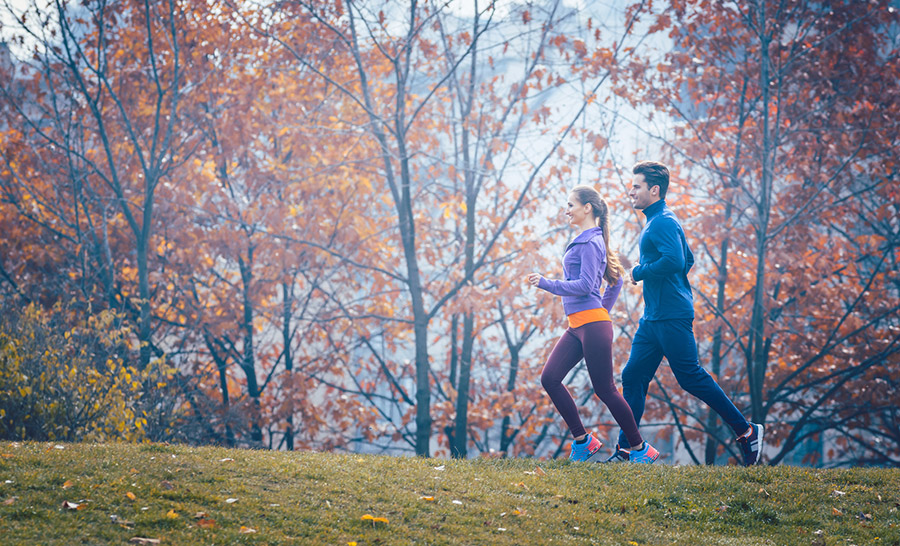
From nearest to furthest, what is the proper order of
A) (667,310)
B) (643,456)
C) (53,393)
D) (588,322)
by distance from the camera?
(667,310) < (588,322) < (643,456) < (53,393)

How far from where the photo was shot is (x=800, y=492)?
500 centimetres

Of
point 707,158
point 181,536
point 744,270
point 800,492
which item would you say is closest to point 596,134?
point 707,158

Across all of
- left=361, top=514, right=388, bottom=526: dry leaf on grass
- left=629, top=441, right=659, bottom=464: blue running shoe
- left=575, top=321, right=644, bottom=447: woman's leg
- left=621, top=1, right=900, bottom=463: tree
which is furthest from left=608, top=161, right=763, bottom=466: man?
left=621, top=1, right=900, bottom=463: tree

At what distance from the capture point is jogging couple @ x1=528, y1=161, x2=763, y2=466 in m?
5.38

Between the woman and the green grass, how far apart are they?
334 millimetres

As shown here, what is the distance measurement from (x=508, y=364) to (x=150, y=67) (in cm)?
861

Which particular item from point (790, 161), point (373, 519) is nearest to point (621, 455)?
point (373, 519)

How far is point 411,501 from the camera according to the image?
4.61 meters

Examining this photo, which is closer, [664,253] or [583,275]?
[664,253]

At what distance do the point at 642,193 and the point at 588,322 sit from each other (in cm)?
105

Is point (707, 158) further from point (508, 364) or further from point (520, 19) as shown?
point (508, 364)

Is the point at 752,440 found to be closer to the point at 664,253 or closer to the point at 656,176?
the point at 664,253

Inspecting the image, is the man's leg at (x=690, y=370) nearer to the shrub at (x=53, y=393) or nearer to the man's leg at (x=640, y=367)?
the man's leg at (x=640, y=367)

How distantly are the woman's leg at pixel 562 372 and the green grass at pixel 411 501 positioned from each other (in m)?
0.42
